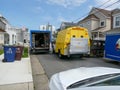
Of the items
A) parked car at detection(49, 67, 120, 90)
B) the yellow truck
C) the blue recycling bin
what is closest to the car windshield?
parked car at detection(49, 67, 120, 90)

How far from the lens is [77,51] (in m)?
14.7

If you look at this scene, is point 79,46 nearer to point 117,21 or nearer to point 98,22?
point 117,21

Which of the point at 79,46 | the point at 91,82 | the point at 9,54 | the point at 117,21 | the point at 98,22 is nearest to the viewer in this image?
the point at 91,82

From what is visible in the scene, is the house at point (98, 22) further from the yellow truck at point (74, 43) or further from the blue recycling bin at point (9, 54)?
the blue recycling bin at point (9, 54)

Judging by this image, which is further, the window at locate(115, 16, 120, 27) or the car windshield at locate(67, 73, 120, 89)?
the window at locate(115, 16, 120, 27)

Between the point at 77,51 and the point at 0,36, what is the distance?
2349cm

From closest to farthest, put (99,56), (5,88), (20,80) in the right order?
1. (5,88)
2. (20,80)
3. (99,56)

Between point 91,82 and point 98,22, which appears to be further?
point 98,22

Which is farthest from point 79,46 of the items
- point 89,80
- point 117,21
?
point 117,21

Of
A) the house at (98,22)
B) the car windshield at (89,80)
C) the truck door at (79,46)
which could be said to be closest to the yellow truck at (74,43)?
the truck door at (79,46)

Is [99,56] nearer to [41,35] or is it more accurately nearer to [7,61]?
[41,35]

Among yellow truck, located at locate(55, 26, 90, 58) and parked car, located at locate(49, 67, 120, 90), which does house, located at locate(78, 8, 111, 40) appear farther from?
parked car, located at locate(49, 67, 120, 90)

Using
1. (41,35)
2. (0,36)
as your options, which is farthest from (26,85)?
(0,36)

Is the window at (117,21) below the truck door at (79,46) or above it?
above
